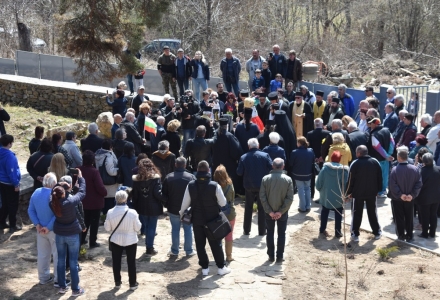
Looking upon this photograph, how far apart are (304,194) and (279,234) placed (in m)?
2.38

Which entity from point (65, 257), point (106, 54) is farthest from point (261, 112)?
point (65, 257)

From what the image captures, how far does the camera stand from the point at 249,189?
10.2m

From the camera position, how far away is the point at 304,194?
11484mm

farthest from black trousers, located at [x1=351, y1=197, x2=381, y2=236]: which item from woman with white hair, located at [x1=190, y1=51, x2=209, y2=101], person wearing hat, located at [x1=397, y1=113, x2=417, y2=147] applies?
woman with white hair, located at [x1=190, y1=51, x2=209, y2=101]

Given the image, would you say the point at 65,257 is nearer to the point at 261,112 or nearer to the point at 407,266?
the point at 407,266

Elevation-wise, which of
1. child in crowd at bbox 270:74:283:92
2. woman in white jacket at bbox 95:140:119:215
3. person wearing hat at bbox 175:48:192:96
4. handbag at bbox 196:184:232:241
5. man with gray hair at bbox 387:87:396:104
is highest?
person wearing hat at bbox 175:48:192:96

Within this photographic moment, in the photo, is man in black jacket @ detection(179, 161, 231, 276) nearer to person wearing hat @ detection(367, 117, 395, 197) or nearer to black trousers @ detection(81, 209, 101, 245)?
black trousers @ detection(81, 209, 101, 245)

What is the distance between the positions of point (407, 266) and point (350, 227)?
5.37 ft

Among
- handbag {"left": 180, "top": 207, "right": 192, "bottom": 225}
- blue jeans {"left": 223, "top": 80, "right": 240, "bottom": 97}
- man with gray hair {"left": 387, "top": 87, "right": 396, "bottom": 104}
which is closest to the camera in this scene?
handbag {"left": 180, "top": 207, "right": 192, "bottom": 225}

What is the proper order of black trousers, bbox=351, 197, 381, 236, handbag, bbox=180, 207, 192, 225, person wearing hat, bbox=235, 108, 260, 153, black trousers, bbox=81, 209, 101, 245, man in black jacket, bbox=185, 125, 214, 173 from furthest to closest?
person wearing hat, bbox=235, 108, 260, 153, man in black jacket, bbox=185, 125, 214, 173, black trousers, bbox=351, 197, 381, 236, black trousers, bbox=81, 209, 101, 245, handbag, bbox=180, 207, 192, 225

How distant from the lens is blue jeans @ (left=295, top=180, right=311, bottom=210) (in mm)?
11383

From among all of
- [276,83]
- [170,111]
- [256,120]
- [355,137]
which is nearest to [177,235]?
[355,137]

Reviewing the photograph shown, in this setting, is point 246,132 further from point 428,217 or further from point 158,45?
point 158,45

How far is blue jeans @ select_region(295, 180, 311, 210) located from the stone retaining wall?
25.6ft
